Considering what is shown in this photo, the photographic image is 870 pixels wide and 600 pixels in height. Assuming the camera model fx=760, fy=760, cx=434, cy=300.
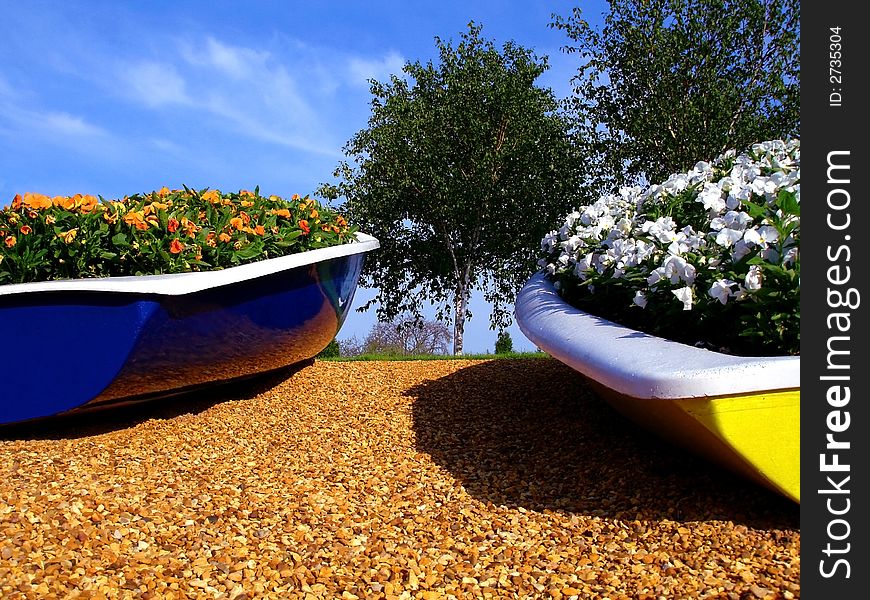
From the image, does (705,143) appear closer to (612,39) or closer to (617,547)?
(612,39)

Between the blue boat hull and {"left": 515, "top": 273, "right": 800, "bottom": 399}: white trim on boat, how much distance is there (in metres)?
1.92

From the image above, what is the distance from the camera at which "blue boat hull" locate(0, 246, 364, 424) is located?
4488 millimetres

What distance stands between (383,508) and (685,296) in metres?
1.73

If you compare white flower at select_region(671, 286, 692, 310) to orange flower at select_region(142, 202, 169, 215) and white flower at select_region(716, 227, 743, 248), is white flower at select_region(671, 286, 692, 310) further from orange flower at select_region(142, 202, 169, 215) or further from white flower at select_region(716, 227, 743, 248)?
orange flower at select_region(142, 202, 169, 215)

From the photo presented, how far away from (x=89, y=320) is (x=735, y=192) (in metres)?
3.82

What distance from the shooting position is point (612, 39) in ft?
39.1

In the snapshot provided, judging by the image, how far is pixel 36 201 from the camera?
5.06 meters

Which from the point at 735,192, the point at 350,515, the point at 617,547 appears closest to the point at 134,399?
the point at 350,515

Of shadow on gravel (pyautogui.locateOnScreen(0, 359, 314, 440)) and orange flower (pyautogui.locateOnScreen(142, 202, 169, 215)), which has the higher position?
orange flower (pyautogui.locateOnScreen(142, 202, 169, 215))

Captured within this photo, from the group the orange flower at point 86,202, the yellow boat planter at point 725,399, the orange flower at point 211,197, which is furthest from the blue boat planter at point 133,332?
the yellow boat planter at point 725,399

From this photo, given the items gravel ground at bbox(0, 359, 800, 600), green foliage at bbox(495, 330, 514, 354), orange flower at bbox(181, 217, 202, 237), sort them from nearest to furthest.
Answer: gravel ground at bbox(0, 359, 800, 600) → orange flower at bbox(181, 217, 202, 237) → green foliage at bbox(495, 330, 514, 354)

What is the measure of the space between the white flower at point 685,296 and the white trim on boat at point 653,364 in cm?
22

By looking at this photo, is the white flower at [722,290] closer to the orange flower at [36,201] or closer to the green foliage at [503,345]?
the orange flower at [36,201]

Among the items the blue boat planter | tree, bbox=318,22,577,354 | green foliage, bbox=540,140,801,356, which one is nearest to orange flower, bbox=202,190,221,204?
the blue boat planter
